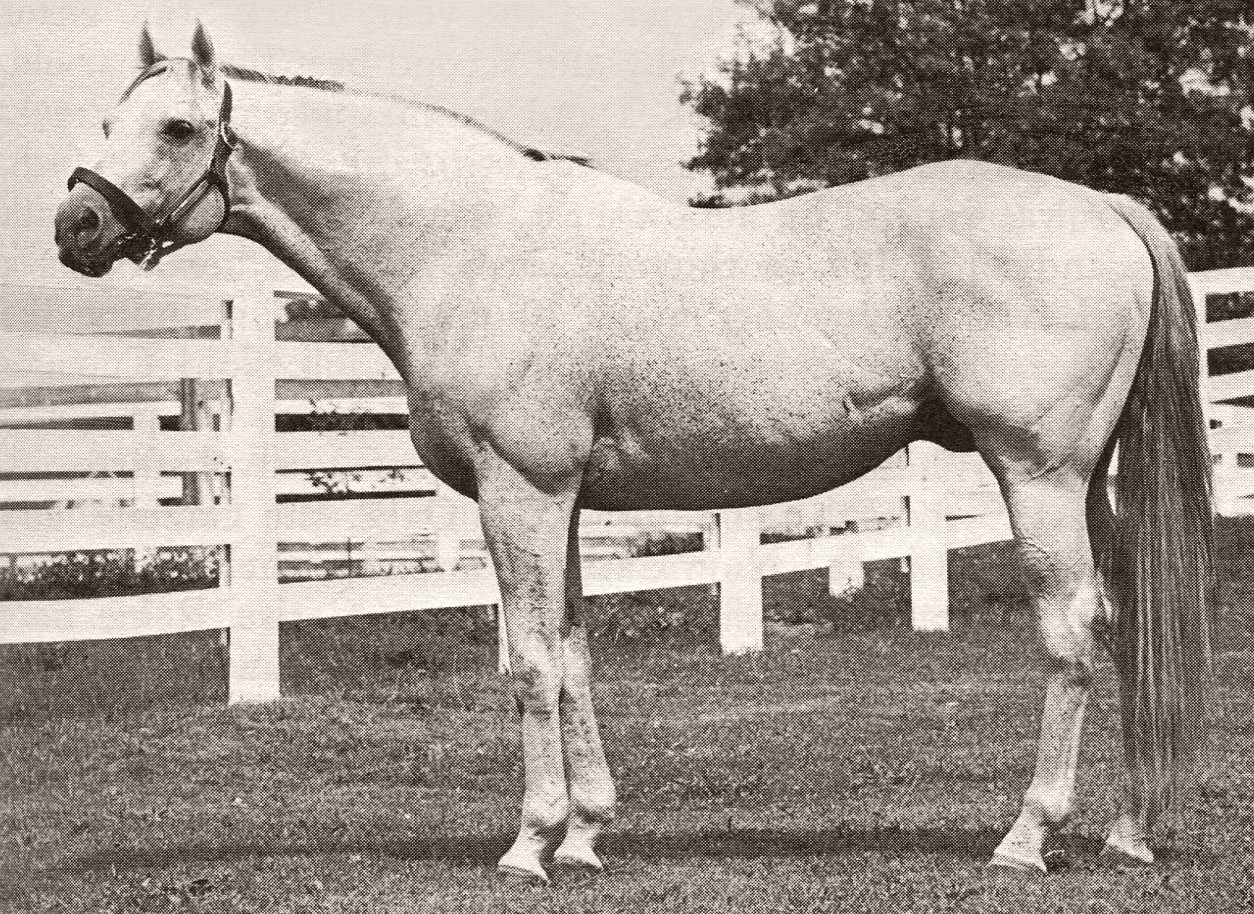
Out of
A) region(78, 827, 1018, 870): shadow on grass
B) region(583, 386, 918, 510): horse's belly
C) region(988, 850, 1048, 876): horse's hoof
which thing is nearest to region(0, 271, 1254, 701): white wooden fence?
region(78, 827, 1018, 870): shadow on grass

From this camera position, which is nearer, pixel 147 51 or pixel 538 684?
pixel 538 684

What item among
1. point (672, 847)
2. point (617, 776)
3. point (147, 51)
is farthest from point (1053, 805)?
point (147, 51)

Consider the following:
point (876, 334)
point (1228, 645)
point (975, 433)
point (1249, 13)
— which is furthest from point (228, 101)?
point (1249, 13)

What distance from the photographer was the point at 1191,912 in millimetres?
4832

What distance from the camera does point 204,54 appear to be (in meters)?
5.42

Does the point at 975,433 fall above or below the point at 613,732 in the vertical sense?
above

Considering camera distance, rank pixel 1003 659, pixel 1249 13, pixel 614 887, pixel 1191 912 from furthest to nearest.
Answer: pixel 1249 13 → pixel 1003 659 → pixel 614 887 → pixel 1191 912

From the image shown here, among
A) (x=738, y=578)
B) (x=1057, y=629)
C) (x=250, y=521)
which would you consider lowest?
(x=1057, y=629)

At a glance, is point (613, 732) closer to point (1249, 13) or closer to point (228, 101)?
point (228, 101)

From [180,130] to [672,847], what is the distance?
2719mm

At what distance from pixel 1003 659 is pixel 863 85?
54.9 feet

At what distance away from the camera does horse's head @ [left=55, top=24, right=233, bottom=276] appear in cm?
532

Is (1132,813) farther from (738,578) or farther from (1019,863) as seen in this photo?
(738,578)

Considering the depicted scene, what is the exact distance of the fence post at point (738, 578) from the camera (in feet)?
36.9
